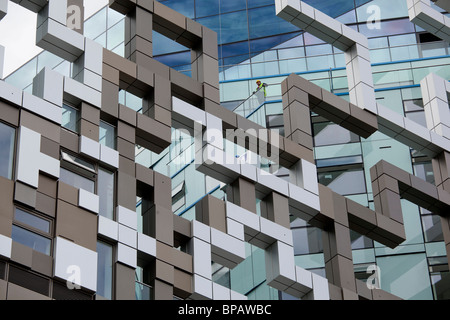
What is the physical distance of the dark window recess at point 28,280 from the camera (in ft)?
89.6

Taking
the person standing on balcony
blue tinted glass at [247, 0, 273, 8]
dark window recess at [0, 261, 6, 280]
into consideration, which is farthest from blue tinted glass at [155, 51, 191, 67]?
dark window recess at [0, 261, 6, 280]

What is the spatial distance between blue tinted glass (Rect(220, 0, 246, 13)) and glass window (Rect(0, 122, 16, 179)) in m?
37.2

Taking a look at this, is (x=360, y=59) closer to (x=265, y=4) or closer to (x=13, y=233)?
(x=13, y=233)

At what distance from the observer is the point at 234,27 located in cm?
6475

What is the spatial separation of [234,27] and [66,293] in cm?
3846

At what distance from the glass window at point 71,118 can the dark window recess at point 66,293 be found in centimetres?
473

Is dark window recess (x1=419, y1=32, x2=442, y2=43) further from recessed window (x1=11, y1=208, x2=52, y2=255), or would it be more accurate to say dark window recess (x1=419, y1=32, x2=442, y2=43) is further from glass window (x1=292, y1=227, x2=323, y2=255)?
recessed window (x1=11, y1=208, x2=52, y2=255)

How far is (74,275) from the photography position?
2814 cm

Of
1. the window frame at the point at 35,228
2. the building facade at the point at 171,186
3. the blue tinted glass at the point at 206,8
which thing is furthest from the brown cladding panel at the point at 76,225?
the blue tinted glass at the point at 206,8

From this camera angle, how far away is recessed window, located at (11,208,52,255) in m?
28.0

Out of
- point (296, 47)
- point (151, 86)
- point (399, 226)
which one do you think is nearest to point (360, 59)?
point (399, 226)

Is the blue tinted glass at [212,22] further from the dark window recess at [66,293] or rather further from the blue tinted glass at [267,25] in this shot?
the dark window recess at [66,293]

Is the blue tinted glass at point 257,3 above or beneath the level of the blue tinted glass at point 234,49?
above

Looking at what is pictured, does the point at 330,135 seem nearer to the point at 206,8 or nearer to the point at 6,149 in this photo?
the point at 206,8
